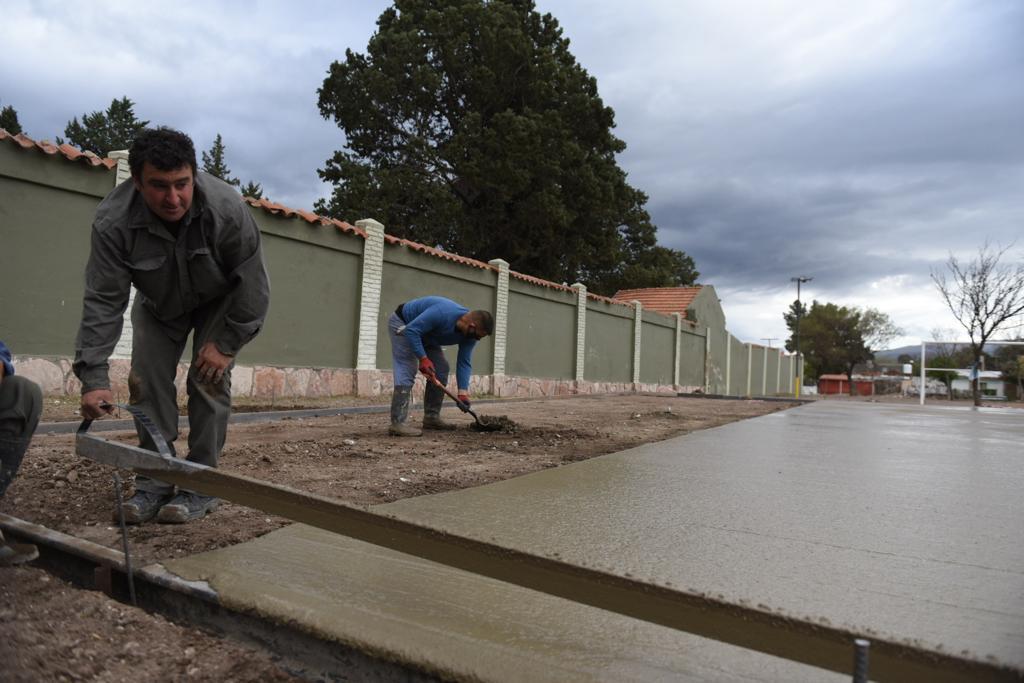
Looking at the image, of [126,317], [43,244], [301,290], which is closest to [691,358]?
[301,290]

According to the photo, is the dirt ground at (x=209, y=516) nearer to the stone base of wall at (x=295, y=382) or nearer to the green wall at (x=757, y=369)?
the stone base of wall at (x=295, y=382)

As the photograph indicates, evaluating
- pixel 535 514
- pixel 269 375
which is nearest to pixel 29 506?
pixel 535 514

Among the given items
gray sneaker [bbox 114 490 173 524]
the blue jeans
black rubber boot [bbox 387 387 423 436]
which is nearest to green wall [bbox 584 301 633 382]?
the blue jeans

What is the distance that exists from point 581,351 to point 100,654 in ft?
53.1

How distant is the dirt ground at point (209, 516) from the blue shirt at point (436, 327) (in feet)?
2.24

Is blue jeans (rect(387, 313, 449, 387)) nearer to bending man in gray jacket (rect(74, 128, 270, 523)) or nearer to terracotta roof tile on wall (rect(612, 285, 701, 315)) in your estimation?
bending man in gray jacket (rect(74, 128, 270, 523))

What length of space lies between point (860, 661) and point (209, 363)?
248 centimetres

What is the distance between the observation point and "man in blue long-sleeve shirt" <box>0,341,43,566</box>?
260 centimetres

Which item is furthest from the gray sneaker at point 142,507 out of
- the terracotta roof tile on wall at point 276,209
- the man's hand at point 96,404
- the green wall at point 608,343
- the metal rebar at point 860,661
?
the green wall at point 608,343

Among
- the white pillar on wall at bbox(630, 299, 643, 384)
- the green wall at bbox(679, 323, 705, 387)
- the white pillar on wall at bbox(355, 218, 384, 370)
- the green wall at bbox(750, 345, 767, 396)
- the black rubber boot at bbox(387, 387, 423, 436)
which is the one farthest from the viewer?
the green wall at bbox(750, 345, 767, 396)

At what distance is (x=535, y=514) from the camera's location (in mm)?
3020

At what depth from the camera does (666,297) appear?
86.2 ft

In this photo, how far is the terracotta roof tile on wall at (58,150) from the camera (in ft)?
23.2

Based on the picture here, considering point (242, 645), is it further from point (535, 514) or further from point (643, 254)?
point (643, 254)
